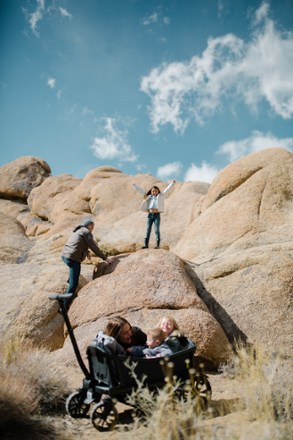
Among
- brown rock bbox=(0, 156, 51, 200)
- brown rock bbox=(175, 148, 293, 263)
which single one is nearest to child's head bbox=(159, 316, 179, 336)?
brown rock bbox=(175, 148, 293, 263)

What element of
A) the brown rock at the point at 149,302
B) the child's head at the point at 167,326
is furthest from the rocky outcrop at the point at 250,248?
the child's head at the point at 167,326

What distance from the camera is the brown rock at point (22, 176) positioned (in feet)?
117

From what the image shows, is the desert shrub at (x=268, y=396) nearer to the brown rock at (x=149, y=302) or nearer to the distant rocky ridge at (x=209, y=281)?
the brown rock at (x=149, y=302)

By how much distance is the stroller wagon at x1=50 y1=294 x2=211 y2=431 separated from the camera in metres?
5.18

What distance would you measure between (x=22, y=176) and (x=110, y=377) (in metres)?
33.4

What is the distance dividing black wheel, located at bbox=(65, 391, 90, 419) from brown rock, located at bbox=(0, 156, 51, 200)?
31.5 m

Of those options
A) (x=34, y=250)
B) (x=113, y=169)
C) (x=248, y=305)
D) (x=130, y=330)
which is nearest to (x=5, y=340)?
(x=130, y=330)

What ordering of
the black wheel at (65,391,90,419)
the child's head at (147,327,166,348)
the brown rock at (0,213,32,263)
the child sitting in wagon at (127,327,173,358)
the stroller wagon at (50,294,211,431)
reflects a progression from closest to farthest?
the stroller wagon at (50,294,211,431) → the black wheel at (65,391,90,419) → the child sitting in wagon at (127,327,173,358) → the child's head at (147,327,166,348) → the brown rock at (0,213,32,263)

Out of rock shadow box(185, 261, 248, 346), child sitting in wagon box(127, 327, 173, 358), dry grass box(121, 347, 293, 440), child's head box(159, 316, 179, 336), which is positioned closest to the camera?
dry grass box(121, 347, 293, 440)

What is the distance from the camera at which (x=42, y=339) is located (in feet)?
30.7

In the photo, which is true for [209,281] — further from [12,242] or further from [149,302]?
[12,242]

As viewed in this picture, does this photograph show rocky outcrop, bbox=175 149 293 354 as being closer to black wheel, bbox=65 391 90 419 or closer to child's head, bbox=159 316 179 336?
child's head, bbox=159 316 179 336

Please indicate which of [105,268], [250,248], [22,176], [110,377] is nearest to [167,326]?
[110,377]

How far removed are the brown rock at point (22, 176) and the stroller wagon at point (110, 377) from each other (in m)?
31.6
